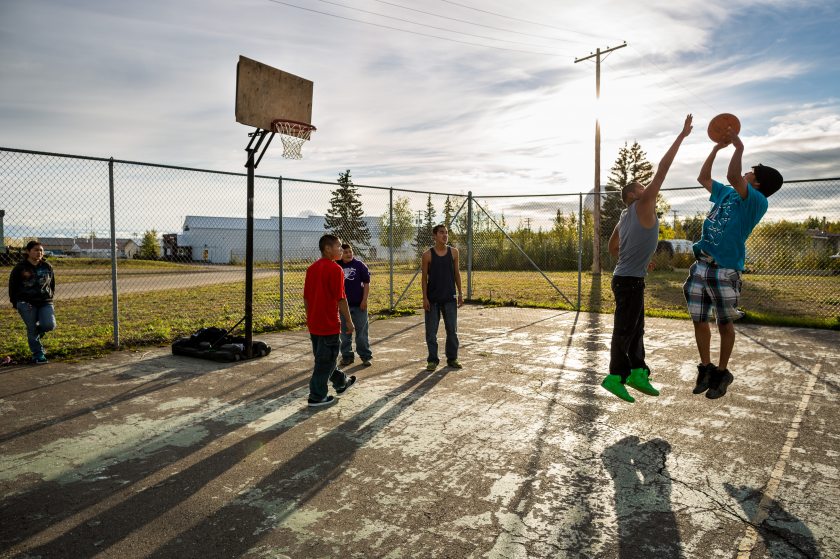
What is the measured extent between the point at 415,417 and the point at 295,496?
1760mm

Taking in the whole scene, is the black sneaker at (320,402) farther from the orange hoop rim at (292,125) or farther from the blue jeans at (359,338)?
the orange hoop rim at (292,125)

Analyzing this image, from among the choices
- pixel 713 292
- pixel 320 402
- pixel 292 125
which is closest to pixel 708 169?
pixel 713 292

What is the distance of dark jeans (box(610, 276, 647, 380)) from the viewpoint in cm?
501

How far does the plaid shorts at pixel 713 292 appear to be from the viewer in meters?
4.65

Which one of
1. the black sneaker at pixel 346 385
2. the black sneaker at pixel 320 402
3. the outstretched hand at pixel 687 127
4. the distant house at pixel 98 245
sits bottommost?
the black sneaker at pixel 320 402

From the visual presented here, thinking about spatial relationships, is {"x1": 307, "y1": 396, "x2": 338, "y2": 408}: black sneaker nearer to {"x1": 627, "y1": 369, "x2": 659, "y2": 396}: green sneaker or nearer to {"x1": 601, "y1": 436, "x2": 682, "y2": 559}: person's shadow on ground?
{"x1": 601, "y1": 436, "x2": 682, "y2": 559}: person's shadow on ground

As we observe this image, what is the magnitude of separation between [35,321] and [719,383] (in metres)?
8.20

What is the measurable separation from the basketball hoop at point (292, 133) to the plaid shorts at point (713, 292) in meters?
5.66

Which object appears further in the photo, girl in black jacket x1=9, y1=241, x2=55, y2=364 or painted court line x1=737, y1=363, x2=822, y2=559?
girl in black jacket x1=9, y1=241, x2=55, y2=364

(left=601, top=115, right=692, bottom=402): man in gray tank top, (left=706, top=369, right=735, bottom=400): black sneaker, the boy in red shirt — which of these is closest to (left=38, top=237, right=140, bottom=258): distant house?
the boy in red shirt

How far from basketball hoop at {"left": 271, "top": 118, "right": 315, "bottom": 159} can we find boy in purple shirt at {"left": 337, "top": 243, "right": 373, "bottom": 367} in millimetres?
2092

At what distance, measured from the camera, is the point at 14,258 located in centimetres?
795

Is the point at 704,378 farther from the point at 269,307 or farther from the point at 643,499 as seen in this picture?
the point at 269,307

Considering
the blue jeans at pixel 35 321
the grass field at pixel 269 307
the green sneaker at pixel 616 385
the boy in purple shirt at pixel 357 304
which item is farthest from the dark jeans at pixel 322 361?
the grass field at pixel 269 307
